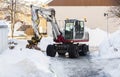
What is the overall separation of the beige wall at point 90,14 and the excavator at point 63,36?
27649mm

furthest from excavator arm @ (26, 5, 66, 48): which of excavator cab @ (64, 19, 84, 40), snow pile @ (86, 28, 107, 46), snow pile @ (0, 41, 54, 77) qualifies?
snow pile @ (86, 28, 107, 46)

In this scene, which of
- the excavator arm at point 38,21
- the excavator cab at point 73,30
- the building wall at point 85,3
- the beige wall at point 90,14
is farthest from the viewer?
the building wall at point 85,3

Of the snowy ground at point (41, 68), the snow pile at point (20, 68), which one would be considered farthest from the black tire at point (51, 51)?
the snow pile at point (20, 68)

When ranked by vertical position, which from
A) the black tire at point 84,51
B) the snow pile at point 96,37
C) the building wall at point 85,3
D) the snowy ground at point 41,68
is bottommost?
the snow pile at point 96,37

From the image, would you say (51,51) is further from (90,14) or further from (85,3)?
(85,3)

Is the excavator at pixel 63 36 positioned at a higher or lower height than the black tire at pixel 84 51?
higher

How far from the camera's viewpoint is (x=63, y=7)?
57.5m

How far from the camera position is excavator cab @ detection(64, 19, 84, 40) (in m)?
27.3

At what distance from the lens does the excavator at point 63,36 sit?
2534 centimetres

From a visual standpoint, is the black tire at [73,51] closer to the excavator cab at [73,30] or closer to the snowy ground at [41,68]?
the snowy ground at [41,68]

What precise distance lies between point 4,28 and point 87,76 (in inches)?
311

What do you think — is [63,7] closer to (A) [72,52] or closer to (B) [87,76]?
(A) [72,52]

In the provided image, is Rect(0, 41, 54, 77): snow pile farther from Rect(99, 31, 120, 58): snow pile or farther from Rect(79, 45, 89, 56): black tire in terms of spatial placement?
Rect(79, 45, 89, 56): black tire

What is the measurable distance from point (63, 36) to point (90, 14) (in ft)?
99.6
